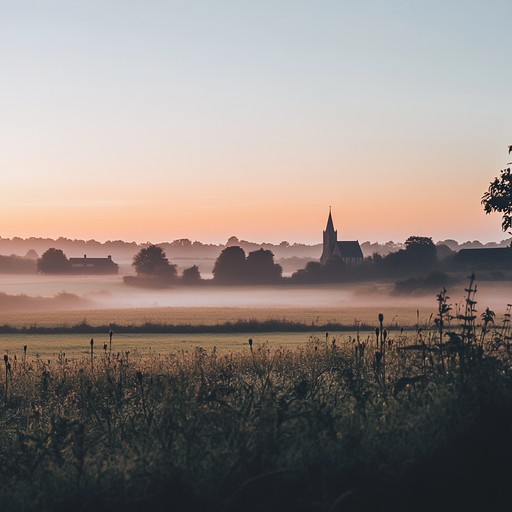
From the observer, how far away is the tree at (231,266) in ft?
356

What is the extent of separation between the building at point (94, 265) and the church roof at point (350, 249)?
4595 centimetres

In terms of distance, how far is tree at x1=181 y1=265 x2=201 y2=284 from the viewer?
11006 cm

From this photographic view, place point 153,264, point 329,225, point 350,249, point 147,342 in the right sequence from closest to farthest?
point 147,342, point 153,264, point 350,249, point 329,225

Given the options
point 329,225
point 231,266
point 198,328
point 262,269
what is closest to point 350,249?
point 329,225

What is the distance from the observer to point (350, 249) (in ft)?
515

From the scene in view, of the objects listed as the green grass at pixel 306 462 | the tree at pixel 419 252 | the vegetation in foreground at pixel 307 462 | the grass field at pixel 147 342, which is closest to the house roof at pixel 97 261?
the tree at pixel 419 252

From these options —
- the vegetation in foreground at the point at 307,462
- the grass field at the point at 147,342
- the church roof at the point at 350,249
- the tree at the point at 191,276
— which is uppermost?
the church roof at the point at 350,249

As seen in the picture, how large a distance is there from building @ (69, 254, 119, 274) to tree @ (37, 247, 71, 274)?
6848 millimetres

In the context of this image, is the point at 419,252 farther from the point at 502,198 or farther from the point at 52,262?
the point at 502,198

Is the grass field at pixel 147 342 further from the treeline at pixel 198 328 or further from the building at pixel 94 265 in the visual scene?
the building at pixel 94 265

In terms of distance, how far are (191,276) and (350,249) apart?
54.6 meters

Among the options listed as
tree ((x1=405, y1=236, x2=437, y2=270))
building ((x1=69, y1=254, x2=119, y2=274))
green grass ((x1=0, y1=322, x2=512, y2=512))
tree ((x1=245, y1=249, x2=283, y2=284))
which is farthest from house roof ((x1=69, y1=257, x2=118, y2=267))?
green grass ((x1=0, y1=322, x2=512, y2=512))

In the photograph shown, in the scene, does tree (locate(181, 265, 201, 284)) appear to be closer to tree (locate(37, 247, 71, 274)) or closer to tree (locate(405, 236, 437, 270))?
tree (locate(405, 236, 437, 270))

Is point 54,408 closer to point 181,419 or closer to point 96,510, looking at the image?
point 181,419
